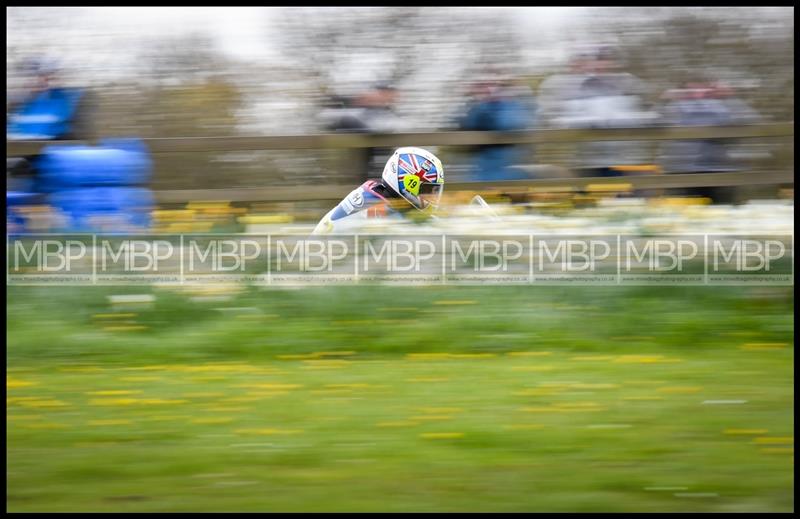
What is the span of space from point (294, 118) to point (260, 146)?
0.44m

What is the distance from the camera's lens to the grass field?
4234 mm

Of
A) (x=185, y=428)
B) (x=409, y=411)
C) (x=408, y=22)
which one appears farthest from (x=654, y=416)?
(x=408, y=22)

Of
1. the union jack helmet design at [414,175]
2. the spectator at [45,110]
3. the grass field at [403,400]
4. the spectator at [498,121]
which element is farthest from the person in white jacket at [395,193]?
the spectator at [45,110]

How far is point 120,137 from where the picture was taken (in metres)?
9.27

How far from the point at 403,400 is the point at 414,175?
2228 mm

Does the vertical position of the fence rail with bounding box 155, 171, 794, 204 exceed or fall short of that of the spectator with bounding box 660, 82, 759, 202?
it falls short

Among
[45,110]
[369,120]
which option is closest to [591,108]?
[369,120]

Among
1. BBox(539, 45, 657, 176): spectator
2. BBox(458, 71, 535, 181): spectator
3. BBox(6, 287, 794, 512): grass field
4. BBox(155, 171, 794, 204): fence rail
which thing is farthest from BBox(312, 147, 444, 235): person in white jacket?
BBox(539, 45, 657, 176): spectator

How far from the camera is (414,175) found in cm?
715

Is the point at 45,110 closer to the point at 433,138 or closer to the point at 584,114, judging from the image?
the point at 433,138

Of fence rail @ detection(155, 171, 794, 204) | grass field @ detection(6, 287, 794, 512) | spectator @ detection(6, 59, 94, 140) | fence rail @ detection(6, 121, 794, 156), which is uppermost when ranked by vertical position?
spectator @ detection(6, 59, 94, 140)

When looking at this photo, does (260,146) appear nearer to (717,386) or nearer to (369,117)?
(369,117)

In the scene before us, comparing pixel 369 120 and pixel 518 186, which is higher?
pixel 369 120

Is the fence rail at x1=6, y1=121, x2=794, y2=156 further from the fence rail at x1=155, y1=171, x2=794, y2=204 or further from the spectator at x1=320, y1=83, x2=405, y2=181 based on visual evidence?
the fence rail at x1=155, y1=171, x2=794, y2=204
